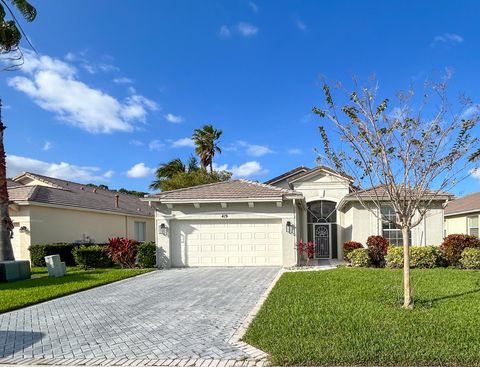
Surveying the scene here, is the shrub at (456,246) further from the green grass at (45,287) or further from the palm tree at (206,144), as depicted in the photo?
the palm tree at (206,144)

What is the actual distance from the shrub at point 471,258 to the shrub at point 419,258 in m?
0.86

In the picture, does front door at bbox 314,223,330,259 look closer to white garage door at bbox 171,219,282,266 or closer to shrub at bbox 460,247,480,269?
white garage door at bbox 171,219,282,266

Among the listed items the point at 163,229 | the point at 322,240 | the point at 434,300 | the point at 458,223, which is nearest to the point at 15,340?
the point at 434,300

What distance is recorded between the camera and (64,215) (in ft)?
70.7

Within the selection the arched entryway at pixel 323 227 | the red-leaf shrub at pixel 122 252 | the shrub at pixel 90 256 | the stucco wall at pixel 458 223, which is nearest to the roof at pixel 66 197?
the shrub at pixel 90 256

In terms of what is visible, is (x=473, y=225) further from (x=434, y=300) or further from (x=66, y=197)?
(x=66, y=197)

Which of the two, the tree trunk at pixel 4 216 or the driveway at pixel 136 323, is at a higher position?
the tree trunk at pixel 4 216

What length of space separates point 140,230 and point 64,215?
8.49m

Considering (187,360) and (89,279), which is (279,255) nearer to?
(89,279)

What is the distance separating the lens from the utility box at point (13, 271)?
14.0m

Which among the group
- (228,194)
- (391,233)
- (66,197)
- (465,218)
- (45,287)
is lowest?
(45,287)

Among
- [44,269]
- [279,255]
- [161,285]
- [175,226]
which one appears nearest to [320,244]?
[279,255]

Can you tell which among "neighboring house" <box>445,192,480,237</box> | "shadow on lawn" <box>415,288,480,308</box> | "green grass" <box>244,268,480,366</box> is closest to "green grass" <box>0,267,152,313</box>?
"green grass" <box>244,268,480,366</box>

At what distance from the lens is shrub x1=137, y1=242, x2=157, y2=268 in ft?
57.5
